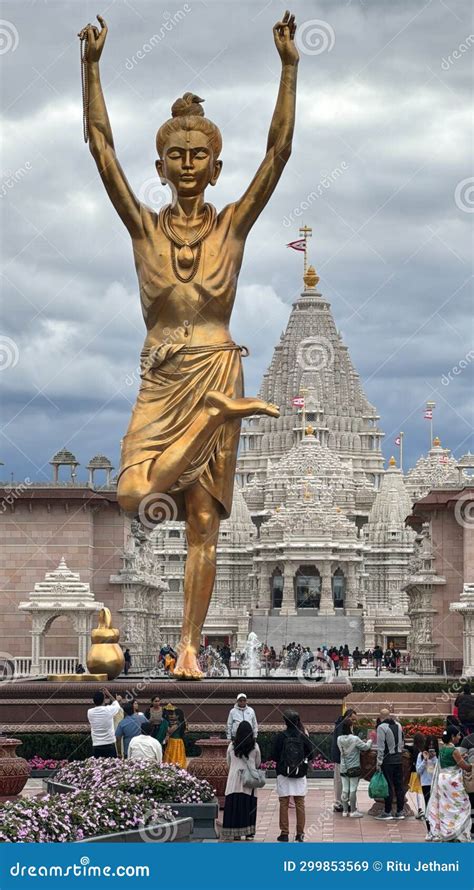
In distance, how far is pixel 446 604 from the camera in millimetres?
57344

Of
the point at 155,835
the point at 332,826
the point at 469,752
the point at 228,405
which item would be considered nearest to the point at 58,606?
the point at 228,405

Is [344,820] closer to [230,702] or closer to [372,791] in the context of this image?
[372,791]

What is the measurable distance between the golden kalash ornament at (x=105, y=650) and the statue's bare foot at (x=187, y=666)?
82cm

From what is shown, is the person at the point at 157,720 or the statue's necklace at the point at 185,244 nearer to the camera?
the person at the point at 157,720

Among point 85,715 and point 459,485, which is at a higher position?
point 459,485

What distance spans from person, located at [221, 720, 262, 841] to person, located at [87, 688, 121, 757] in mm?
2226

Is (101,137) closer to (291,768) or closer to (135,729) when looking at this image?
(135,729)

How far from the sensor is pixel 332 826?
1711 centimetres

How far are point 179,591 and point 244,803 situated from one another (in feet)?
283

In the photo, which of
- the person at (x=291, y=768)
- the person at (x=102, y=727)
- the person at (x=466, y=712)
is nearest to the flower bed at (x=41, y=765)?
the person at (x=102, y=727)

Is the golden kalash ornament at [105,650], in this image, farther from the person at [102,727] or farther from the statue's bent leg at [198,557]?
the person at [102,727]

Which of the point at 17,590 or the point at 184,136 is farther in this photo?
the point at 17,590

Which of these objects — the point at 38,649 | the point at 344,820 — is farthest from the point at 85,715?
the point at 38,649

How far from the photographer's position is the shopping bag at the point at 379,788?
17.7 m
